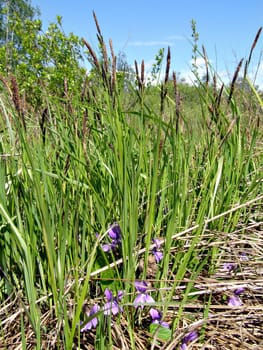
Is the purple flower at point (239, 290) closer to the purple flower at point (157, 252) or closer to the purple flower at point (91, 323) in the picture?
the purple flower at point (157, 252)

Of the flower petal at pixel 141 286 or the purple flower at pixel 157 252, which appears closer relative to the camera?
the flower petal at pixel 141 286

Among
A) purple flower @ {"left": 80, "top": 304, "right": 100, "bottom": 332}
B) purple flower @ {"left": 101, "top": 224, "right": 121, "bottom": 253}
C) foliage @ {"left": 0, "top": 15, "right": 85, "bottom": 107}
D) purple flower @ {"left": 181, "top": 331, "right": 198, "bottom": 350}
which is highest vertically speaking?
foliage @ {"left": 0, "top": 15, "right": 85, "bottom": 107}

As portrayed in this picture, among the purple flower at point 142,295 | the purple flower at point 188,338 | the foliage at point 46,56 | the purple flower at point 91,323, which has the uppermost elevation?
the foliage at point 46,56

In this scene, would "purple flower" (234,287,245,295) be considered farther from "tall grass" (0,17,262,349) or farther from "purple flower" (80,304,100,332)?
"purple flower" (80,304,100,332)

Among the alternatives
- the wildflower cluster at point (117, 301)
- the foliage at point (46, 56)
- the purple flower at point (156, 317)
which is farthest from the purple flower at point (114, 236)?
the foliage at point (46, 56)

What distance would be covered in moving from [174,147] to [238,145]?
43 cm

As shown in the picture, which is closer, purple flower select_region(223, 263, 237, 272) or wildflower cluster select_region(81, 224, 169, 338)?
wildflower cluster select_region(81, 224, 169, 338)

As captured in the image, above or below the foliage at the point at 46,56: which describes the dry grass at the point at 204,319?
below

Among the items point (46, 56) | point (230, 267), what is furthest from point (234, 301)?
point (46, 56)

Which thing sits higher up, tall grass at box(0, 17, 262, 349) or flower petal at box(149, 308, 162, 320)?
tall grass at box(0, 17, 262, 349)

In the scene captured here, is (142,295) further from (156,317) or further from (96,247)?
(96,247)

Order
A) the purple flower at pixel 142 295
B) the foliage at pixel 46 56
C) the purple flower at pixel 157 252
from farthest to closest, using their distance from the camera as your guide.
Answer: the foliage at pixel 46 56
the purple flower at pixel 157 252
the purple flower at pixel 142 295

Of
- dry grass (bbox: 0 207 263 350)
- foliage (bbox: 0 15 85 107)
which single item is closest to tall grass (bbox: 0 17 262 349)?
dry grass (bbox: 0 207 263 350)

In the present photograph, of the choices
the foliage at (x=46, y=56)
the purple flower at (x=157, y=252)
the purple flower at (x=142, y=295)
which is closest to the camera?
the purple flower at (x=142, y=295)
